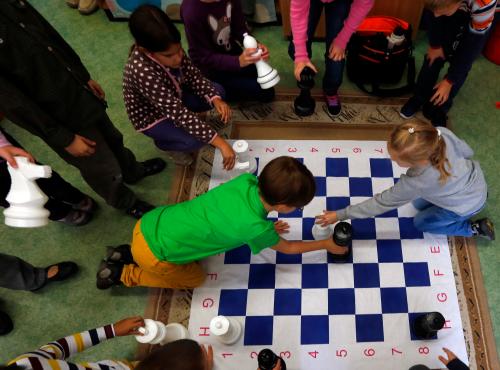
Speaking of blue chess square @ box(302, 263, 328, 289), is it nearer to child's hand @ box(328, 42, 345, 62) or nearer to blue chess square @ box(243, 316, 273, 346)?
blue chess square @ box(243, 316, 273, 346)

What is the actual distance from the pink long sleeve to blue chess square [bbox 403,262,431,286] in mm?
834

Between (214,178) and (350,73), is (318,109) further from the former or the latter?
→ (214,178)

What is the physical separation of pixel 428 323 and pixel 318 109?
95cm

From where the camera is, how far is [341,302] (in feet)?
3.88

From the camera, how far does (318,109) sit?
5.39 ft

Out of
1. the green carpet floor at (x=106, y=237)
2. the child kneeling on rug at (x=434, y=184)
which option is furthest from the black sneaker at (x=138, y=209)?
the child kneeling on rug at (x=434, y=184)

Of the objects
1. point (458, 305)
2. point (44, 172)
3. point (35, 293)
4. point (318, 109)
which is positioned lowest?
point (35, 293)

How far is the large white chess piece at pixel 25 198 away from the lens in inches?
34.3

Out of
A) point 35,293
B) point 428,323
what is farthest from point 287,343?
point 35,293

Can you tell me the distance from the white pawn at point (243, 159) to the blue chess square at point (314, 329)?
0.55 meters

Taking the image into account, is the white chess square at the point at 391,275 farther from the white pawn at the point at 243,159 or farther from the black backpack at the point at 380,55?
the black backpack at the point at 380,55

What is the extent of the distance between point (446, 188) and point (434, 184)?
61 millimetres

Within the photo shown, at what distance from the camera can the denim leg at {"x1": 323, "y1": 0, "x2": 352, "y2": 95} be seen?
140 cm

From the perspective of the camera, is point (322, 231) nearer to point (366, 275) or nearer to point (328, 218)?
point (328, 218)
